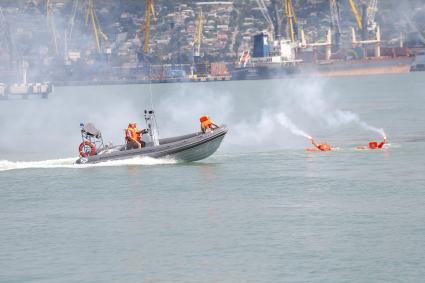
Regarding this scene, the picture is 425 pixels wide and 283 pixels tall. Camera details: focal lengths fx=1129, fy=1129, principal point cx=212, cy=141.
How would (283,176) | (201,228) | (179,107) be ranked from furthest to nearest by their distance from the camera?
(179,107), (283,176), (201,228)

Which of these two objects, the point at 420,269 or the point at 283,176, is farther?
the point at 283,176

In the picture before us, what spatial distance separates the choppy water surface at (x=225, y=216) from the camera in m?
31.9

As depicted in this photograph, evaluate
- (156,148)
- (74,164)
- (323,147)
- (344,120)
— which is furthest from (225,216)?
(344,120)

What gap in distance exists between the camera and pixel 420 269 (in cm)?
3109

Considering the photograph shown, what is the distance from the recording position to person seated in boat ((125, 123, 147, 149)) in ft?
164

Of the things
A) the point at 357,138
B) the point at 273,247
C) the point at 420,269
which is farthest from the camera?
the point at 357,138

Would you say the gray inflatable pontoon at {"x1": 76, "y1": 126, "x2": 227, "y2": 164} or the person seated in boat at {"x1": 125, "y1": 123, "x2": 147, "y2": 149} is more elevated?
the person seated in boat at {"x1": 125, "y1": 123, "x2": 147, "y2": 149}

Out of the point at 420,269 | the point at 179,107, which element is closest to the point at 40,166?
the point at 420,269

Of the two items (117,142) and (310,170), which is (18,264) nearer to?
(310,170)

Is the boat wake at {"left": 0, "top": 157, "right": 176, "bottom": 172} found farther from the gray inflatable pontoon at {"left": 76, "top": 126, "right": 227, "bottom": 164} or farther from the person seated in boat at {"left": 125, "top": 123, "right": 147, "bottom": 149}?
the person seated in boat at {"left": 125, "top": 123, "right": 147, "bottom": 149}

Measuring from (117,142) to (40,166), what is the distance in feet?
56.4

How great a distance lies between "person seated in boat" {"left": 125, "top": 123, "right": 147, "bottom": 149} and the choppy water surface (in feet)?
3.22

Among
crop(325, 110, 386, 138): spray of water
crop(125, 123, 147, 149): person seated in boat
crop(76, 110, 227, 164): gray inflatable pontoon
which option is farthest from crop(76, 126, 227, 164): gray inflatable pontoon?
crop(325, 110, 386, 138): spray of water

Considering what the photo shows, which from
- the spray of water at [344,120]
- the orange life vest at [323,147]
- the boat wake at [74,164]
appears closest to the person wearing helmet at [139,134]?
the boat wake at [74,164]
